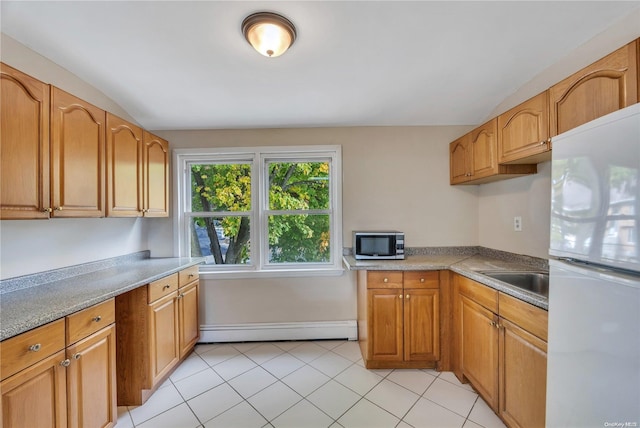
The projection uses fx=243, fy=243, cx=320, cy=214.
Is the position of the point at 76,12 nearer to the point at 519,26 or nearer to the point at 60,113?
the point at 60,113

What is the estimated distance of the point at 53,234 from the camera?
1693 millimetres

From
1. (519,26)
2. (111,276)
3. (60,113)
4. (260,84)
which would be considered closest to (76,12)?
(60,113)

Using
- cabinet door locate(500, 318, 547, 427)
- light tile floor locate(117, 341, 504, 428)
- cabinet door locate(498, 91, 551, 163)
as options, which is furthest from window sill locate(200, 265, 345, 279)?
cabinet door locate(498, 91, 551, 163)

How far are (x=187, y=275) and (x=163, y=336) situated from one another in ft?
1.69

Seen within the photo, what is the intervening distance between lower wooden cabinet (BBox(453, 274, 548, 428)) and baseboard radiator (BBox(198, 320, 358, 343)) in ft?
3.46

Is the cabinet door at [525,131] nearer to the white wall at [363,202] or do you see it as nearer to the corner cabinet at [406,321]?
the white wall at [363,202]

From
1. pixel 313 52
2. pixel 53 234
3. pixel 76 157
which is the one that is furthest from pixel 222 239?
pixel 313 52

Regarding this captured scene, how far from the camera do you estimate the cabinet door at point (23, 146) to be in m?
1.18

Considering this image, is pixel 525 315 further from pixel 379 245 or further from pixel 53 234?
pixel 53 234

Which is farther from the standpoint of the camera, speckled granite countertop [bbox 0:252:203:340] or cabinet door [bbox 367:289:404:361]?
cabinet door [bbox 367:289:404:361]

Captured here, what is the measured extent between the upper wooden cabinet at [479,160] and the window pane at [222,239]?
223cm

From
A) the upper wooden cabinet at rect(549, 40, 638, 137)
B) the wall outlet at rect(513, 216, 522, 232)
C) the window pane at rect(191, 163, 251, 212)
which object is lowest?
the wall outlet at rect(513, 216, 522, 232)

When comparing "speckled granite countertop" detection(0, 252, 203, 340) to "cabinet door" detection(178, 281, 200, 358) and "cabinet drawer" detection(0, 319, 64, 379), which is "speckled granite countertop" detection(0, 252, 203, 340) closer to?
"cabinet drawer" detection(0, 319, 64, 379)

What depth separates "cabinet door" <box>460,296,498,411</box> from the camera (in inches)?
60.6
